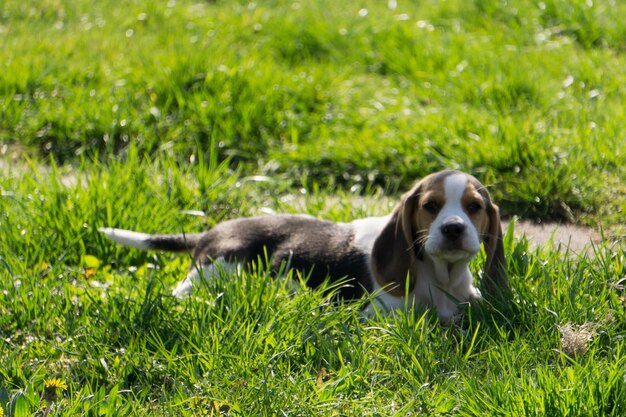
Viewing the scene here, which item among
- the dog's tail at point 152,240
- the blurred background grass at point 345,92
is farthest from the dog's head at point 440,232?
the blurred background grass at point 345,92

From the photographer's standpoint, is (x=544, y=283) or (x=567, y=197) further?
(x=567, y=197)

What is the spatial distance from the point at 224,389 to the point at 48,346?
892 millimetres

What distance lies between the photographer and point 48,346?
4418 millimetres

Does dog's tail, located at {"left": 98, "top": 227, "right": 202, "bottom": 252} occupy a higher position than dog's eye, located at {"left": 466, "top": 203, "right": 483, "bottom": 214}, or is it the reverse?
dog's eye, located at {"left": 466, "top": 203, "right": 483, "bottom": 214}

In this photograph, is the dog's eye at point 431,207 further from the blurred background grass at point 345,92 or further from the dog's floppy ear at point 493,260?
the blurred background grass at point 345,92

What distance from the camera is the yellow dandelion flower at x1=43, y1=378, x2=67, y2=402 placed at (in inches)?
154

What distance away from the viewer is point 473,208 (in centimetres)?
453

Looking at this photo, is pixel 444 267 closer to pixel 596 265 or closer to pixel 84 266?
pixel 596 265

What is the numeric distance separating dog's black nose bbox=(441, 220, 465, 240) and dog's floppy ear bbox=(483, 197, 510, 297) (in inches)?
11.5

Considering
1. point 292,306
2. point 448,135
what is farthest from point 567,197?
point 292,306

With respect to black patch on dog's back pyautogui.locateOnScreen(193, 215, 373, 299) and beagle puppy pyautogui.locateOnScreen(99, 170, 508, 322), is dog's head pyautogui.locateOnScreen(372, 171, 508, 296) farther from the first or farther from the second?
black patch on dog's back pyautogui.locateOnScreen(193, 215, 373, 299)

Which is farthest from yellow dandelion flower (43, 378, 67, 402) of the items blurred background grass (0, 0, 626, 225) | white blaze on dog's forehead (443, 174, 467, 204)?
blurred background grass (0, 0, 626, 225)

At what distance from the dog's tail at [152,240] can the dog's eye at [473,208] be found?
141 cm

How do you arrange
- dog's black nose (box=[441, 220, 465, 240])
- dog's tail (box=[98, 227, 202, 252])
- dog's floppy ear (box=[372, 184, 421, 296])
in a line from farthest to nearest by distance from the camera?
dog's tail (box=[98, 227, 202, 252]) → dog's floppy ear (box=[372, 184, 421, 296]) → dog's black nose (box=[441, 220, 465, 240])
